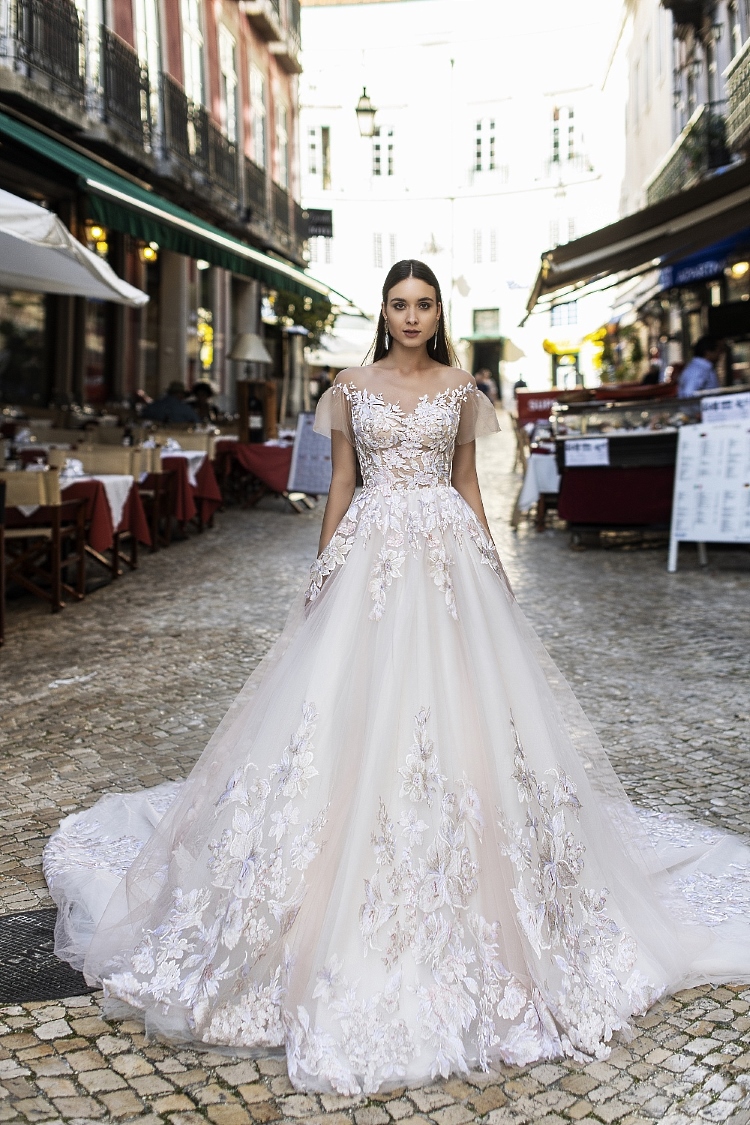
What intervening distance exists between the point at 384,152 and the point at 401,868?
4189cm

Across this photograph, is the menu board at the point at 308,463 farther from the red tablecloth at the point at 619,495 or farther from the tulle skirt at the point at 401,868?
the tulle skirt at the point at 401,868

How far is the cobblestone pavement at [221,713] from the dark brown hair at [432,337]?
166 cm

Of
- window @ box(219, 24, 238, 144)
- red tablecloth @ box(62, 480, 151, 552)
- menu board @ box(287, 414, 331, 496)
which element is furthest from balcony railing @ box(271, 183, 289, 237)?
red tablecloth @ box(62, 480, 151, 552)

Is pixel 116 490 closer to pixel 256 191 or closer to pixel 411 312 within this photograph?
pixel 411 312

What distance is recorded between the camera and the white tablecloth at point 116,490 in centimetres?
761

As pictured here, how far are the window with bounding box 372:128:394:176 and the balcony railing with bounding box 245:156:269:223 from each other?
19.2 metres

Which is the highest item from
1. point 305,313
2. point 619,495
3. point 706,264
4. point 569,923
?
point 706,264

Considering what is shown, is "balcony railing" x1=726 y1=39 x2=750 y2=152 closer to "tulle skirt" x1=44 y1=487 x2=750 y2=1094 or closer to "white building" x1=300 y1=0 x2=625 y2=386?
"tulle skirt" x1=44 y1=487 x2=750 y2=1094

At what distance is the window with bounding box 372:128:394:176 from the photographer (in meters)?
41.0

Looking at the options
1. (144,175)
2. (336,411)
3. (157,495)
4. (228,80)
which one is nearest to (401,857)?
(336,411)

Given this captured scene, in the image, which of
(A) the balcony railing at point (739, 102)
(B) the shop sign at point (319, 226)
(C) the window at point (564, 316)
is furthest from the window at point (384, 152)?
(A) the balcony railing at point (739, 102)

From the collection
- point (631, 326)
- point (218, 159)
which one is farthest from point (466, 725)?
point (631, 326)

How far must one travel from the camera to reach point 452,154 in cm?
4078

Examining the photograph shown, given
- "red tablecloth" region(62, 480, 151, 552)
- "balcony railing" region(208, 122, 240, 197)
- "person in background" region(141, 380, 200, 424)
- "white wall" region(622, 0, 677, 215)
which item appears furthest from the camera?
"white wall" region(622, 0, 677, 215)
